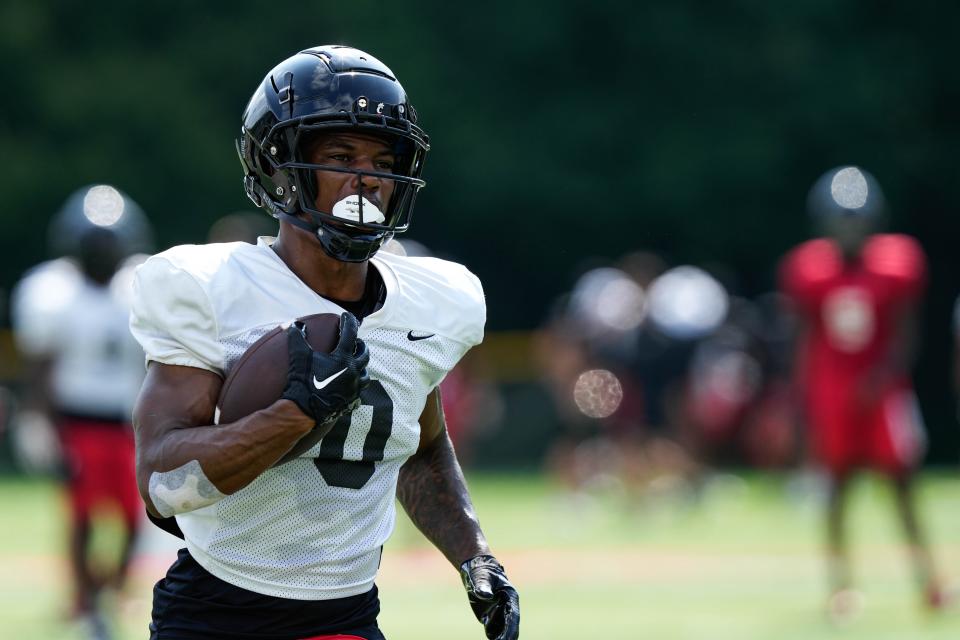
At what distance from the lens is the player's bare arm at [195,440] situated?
3.01m

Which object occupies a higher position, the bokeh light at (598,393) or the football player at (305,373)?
the football player at (305,373)

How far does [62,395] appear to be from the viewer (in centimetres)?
811

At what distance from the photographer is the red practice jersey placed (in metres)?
8.39

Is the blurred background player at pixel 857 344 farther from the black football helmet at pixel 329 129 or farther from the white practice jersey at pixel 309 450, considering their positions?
the black football helmet at pixel 329 129

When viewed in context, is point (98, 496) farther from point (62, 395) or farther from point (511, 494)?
point (511, 494)

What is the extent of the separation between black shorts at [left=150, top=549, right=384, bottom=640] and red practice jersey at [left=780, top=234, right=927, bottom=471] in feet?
18.0

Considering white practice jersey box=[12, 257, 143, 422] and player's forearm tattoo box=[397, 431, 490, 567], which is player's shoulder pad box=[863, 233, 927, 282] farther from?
player's forearm tattoo box=[397, 431, 490, 567]

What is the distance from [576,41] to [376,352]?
1847 cm

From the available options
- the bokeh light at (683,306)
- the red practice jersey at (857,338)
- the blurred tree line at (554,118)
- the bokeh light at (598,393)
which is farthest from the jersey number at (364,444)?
the blurred tree line at (554,118)

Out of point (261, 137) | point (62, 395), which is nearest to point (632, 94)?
point (62, 395)

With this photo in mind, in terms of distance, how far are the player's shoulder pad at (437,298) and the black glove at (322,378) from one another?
15.1 inches

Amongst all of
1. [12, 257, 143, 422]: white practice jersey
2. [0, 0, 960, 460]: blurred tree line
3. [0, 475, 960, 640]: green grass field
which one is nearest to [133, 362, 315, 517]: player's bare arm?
[0, 475, 960, 640]: green grass field

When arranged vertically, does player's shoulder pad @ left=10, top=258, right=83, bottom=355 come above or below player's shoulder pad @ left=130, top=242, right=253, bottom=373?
below

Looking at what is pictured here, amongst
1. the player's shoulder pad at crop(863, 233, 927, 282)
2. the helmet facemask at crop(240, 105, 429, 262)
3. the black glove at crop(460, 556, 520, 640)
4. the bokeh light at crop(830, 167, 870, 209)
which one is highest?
the helmet facemask at crop(240, 105, 429, 262)
